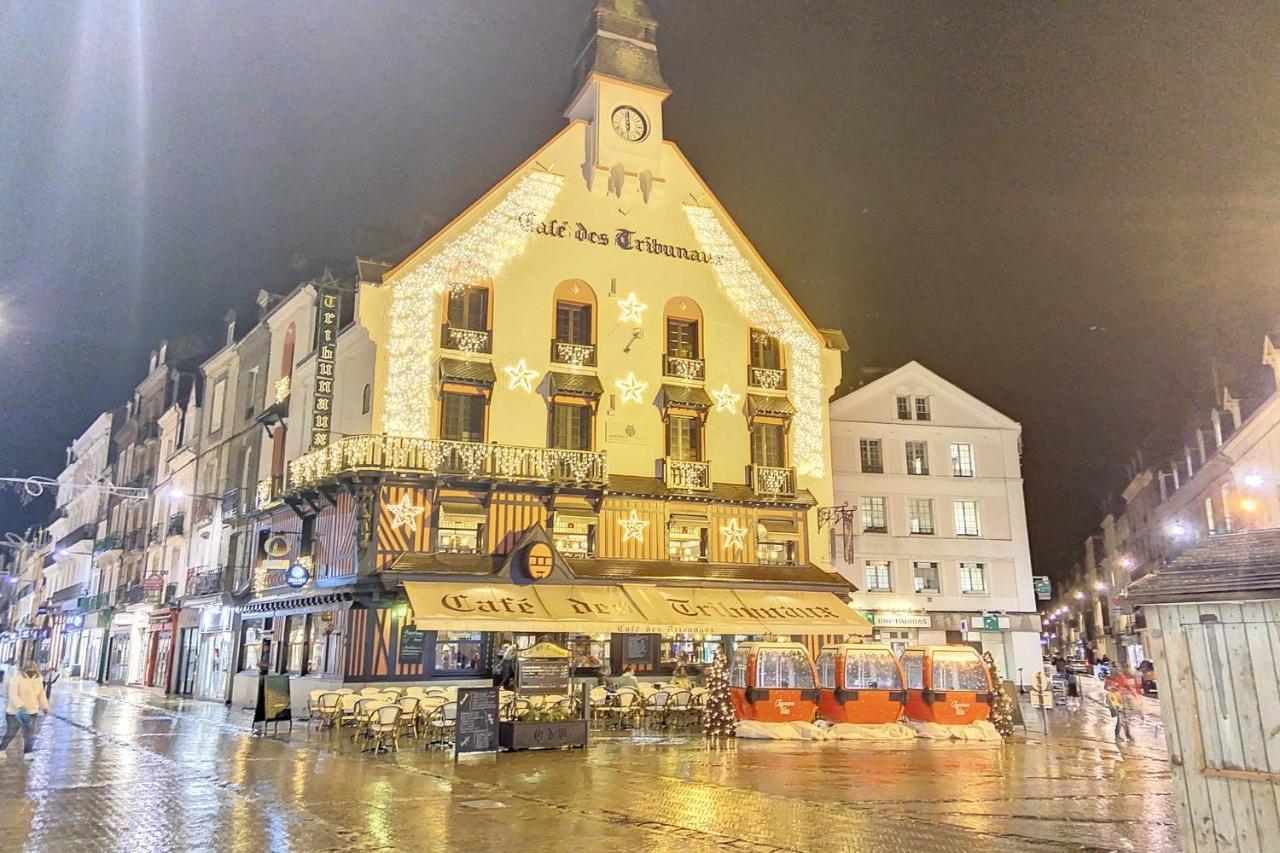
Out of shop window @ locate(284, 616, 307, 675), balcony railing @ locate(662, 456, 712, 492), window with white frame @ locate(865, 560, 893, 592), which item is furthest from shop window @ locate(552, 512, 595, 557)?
window with white frame @ locate(865, 560, 893, 592)

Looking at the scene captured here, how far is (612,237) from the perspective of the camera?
26.9 meters

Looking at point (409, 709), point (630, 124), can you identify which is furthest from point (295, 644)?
point (630, 124)

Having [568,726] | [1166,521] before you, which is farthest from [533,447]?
[1166,521]

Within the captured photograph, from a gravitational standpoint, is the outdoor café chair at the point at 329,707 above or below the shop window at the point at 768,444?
below

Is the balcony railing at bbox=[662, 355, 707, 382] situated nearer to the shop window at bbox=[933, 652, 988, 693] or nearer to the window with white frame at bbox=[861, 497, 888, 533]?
the window with white frame at bbox=[861, 497, 888, 533]

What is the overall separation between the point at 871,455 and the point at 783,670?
16.6 metres

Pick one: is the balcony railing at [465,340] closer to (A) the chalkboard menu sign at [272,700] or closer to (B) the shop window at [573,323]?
(B) the shop window at [573,323]

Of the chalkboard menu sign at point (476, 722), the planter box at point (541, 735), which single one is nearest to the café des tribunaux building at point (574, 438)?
the planter box at point (541, 735)

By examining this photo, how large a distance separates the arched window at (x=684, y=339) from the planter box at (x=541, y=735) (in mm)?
12424

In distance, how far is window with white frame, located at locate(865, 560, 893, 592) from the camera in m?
33.3

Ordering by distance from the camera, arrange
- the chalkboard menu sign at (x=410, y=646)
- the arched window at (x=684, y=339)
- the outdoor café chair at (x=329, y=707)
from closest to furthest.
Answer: the outdoor café chair at (x=329, y=707) < the chalkboard menu sign at (x=410, y=646) < the arched window at (x=684, y=339)

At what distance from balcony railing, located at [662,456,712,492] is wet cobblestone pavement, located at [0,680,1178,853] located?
8518mm

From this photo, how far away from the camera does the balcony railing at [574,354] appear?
25219 millimetres

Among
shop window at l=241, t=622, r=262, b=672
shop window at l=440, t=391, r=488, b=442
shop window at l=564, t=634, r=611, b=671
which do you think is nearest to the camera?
shop window at l=440, t=391, r=488, b=442
